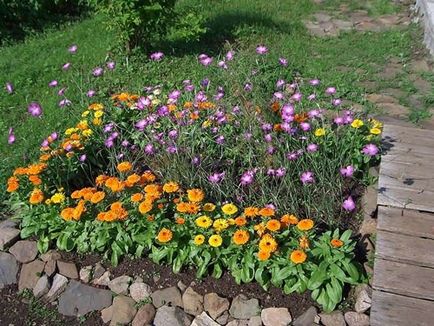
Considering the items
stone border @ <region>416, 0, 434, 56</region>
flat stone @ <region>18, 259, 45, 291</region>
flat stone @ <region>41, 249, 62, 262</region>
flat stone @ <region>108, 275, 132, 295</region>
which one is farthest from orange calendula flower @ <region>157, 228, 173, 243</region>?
stone border @ <region>416, 0, 434, 56</region>

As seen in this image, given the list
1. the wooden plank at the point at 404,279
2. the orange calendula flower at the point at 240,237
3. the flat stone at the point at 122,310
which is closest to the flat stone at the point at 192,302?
the flat stone at the point at 122,310

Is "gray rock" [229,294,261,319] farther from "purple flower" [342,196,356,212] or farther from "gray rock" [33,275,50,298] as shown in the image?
"gray rock" [33,275,50,298]

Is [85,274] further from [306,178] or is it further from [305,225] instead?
[306,178]

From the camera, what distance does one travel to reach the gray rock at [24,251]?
3.74 meters

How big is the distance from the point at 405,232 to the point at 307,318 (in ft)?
2.83

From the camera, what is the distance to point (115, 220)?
11.6 ft

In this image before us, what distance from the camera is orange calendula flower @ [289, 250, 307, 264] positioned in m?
3.10

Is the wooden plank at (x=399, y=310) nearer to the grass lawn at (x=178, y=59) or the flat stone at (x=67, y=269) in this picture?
the flat stone at (x=67, y=269)

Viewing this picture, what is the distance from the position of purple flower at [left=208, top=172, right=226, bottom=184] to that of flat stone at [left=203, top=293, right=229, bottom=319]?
77 centimetres

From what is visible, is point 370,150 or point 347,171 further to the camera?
point 370,150

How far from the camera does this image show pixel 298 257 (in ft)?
10.2

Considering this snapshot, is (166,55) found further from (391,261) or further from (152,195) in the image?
(391,261)

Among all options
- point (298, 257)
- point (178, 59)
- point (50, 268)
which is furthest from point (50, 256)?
point (178, 59)

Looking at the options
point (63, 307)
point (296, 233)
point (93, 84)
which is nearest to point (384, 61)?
point (93, 84)
